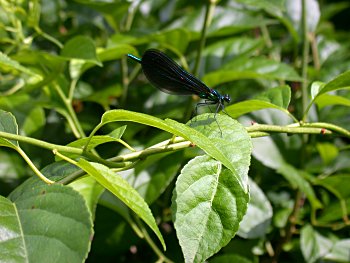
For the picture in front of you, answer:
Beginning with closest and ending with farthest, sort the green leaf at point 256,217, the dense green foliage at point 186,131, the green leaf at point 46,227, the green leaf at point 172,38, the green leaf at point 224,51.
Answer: the green leaf at point 46,227, the dense green foliage at point 186,131, the green leaf at point 256,217, the green leaf at point 172,38, the green leaf at point 224,51

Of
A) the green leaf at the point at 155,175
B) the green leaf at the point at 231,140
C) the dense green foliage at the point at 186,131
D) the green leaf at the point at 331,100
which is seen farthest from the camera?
the green leaf at the point at 155,175

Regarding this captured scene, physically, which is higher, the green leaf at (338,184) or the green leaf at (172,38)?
the green leaf at (172,38)

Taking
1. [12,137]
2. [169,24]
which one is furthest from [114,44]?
[12,137]

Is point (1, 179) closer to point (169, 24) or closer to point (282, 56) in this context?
point (169, 24)

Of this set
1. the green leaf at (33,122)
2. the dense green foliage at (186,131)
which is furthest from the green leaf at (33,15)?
the green leaf at (33,122)

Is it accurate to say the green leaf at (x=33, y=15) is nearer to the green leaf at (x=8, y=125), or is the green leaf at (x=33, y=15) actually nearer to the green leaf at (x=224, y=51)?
the green leaf at (x=224, y=51)

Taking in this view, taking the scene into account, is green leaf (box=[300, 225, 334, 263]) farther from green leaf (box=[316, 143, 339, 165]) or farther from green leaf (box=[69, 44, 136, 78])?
green leaf (box=[69, 44, 136, 78])

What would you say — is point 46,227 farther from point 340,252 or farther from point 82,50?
point 340,252

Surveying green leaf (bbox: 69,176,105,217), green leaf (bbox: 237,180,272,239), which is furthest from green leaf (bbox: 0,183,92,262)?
green leaf (bbox: 237,180,272,239)
